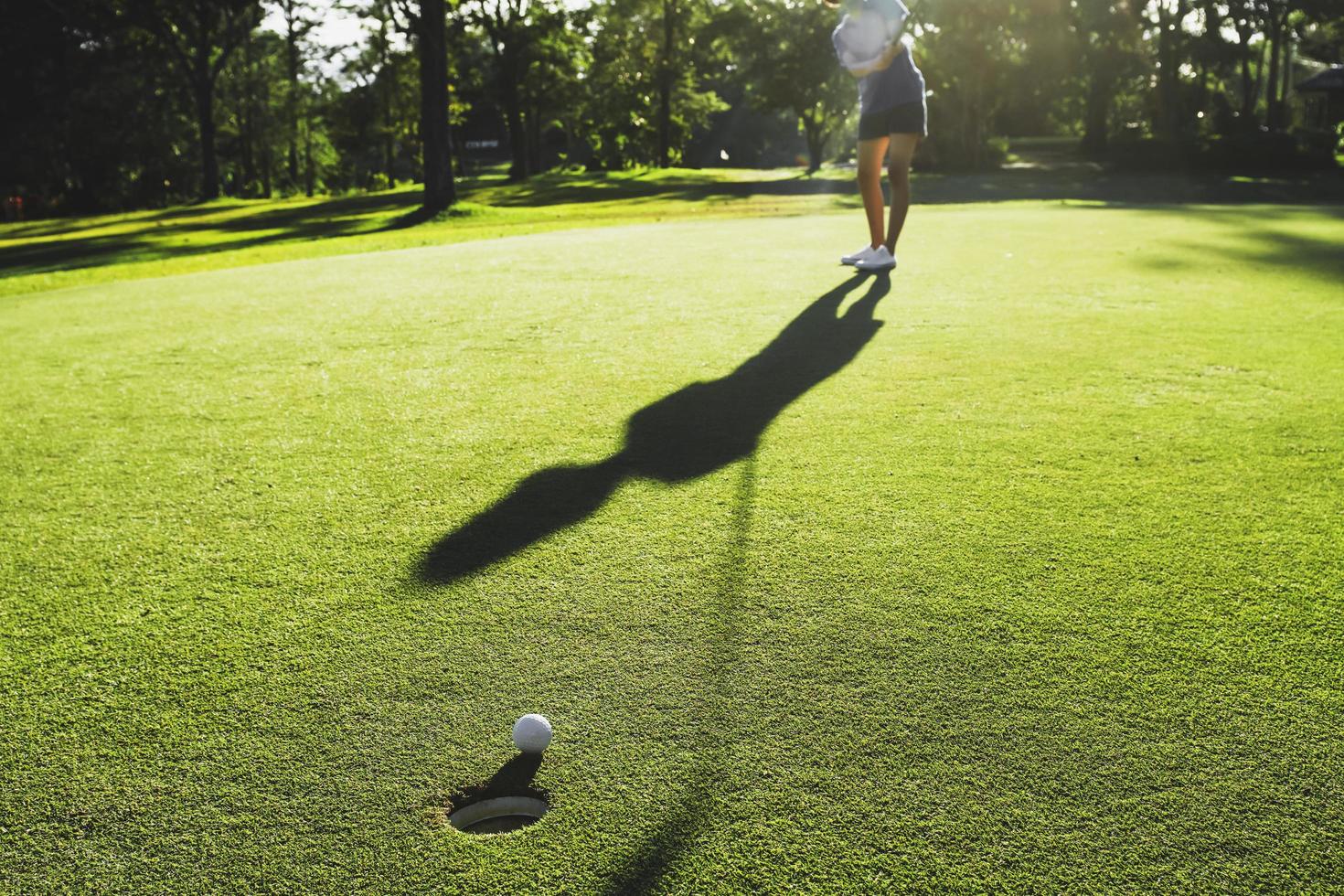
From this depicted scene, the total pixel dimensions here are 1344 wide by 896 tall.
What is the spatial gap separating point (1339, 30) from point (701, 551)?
6811 centimetres

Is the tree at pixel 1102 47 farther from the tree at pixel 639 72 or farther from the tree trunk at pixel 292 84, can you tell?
the tree trunk at pixel 292 84

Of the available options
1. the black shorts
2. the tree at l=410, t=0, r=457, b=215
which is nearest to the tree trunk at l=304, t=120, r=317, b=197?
the tree at l=410, t=0, r=457, b=215

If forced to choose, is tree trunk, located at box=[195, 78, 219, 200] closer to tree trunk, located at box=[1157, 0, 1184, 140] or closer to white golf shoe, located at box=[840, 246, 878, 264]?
tree trunk, located at box=[1157, 0, 1184, 140]

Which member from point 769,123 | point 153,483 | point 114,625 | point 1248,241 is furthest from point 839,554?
point 769,123

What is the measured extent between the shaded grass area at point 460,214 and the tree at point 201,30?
16.7 ft

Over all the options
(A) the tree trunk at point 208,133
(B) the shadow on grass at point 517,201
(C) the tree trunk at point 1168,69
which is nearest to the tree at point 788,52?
(C) the tree trunk at point 1168,69

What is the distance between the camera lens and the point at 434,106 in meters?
21.6

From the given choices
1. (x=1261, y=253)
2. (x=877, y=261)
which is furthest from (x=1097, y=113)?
(x=877, y=261)

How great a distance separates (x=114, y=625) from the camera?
8.07 ft

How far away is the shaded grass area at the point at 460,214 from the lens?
1484 cm

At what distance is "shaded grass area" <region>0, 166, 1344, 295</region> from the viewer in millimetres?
14844

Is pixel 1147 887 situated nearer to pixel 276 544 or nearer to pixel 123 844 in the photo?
pixel 123 844

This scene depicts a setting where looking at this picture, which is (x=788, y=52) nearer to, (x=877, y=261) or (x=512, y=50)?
(x=512, y=50)

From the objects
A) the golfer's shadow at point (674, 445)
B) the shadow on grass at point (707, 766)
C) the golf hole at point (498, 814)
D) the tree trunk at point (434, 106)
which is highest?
the tree trunk at point (434, 106)
